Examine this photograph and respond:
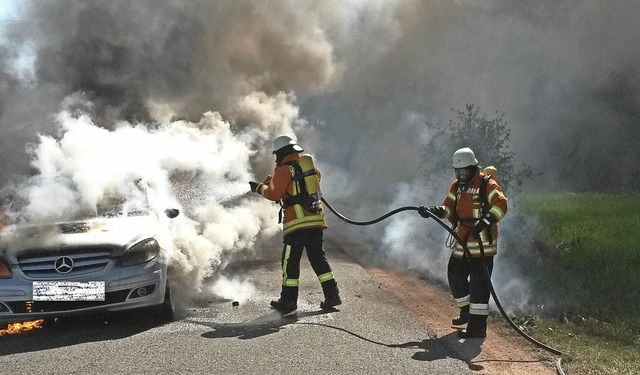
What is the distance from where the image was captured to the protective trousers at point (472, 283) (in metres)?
6.63

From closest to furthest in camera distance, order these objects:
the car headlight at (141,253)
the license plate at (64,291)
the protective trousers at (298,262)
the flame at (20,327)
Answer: the license plate at (64,291) → the car headlight at (141,253) → the flame at (20,327) → the protective trousers at (298,262)

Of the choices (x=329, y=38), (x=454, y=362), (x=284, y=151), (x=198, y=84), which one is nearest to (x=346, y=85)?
(x=329, y=38)

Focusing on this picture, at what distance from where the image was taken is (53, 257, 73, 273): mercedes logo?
6578 millimetres

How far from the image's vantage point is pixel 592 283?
8.78 metres

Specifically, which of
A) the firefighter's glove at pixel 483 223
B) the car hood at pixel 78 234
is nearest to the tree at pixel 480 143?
the firefighter's glove at pixel 483 223

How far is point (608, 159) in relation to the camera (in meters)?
29.0

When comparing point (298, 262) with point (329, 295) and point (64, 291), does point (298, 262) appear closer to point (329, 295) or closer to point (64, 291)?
point (329, 295)

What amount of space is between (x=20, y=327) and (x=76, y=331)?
707 mm

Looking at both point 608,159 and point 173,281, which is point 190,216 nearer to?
point 173,281

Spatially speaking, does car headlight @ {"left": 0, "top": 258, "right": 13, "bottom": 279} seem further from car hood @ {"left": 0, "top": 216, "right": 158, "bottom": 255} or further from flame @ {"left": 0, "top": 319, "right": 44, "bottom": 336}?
flame @ {"left": 0, "top": 319, "right": 44, "bottom": 336}

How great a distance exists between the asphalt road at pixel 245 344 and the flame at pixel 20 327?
7.8 inches

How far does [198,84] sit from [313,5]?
3.89 m

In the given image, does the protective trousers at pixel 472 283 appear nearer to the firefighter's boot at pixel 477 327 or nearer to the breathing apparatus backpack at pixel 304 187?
the firefighter's boot at pixel 477 327

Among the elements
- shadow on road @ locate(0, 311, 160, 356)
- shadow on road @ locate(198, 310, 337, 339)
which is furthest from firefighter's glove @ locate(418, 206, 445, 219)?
shadow on road @ locate(0, 311, 160, 356)
